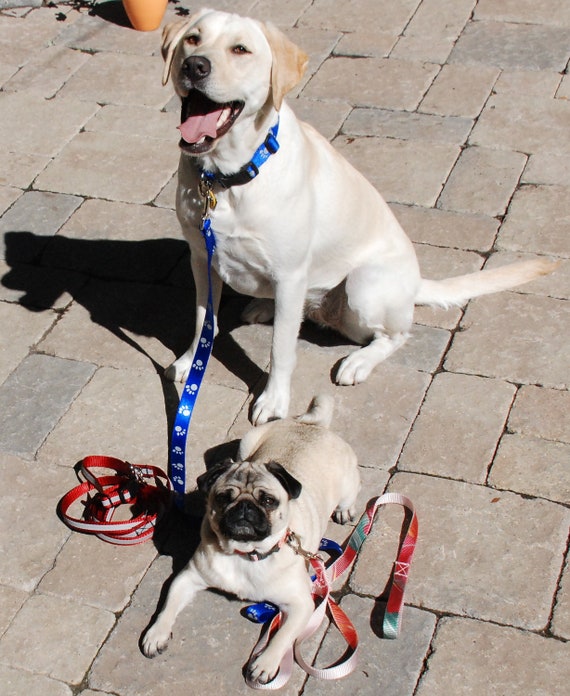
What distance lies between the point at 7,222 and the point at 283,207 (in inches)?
91.6

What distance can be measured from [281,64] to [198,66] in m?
0.32

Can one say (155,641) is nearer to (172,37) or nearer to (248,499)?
(248,499)

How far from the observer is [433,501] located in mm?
3752

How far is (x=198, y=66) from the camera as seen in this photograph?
3232 mm

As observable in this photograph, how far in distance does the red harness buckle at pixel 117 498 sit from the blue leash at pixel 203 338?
0.07 metres

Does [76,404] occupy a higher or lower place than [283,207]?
lower

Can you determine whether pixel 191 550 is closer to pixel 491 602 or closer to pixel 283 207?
pixel 491 602

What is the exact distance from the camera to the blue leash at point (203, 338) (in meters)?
3.61

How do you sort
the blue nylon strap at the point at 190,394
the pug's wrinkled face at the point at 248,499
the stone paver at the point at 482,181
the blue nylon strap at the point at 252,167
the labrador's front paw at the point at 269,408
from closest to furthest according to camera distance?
the pug's wrinkled face at the point at 248,499
the blue nylon strap at the point at 252,167
the blue nylon strap at the point at 190,394
the labrador's front paw at the point at 269,408
the stone paver at the point at 482,181

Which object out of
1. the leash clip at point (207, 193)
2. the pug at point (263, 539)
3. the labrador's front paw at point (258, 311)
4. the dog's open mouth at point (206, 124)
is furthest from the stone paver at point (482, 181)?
the pug at point (263, 539)

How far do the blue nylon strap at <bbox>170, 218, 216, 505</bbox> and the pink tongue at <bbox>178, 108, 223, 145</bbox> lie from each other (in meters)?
0.40

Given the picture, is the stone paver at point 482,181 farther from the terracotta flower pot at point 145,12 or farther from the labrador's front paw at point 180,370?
the terracotta flower pot at point 145,12

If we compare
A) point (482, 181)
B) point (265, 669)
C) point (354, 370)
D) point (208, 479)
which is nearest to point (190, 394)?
point (354, 370)

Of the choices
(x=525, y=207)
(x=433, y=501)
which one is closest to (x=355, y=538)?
(x=433, y=501)
